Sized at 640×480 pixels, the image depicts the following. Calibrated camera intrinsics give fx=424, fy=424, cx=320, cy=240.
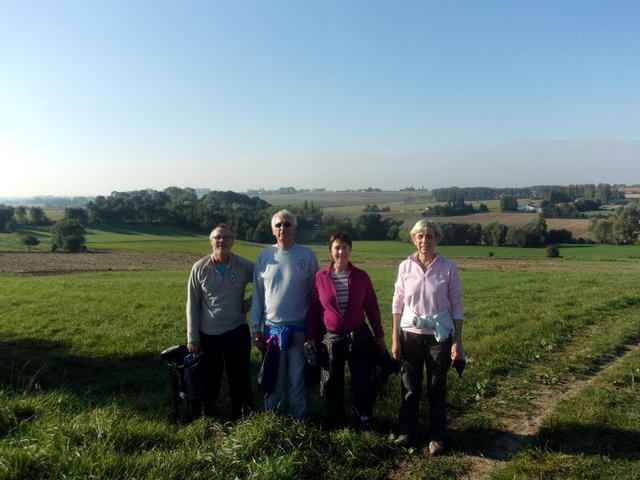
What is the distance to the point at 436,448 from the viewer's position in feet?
13.7

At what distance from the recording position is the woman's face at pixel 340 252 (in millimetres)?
4500

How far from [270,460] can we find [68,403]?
2759 millimetres

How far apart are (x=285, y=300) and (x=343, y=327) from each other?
27.1 inches

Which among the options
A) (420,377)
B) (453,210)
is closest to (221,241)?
(420,377)

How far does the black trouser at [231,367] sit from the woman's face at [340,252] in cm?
145

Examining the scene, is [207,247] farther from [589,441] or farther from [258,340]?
[589,441]

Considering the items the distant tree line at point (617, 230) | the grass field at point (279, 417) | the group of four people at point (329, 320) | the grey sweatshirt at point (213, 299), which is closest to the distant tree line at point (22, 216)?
the grass field at point (279, 417)

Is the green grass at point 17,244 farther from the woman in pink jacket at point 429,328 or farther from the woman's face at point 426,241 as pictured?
the woman's face at point 426,241

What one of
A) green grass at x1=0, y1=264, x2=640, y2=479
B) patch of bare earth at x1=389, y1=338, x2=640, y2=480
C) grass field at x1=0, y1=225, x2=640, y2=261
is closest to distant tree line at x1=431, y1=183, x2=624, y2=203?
grass field at x1=0, y1=225, x2=640, y2=261

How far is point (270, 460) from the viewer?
369 cm

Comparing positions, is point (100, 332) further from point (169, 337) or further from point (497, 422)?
point (497, 422)

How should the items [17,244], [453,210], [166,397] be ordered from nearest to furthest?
[166,397] < [17,244] < [453,210]

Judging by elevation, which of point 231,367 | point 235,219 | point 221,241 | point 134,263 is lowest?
point 134,263

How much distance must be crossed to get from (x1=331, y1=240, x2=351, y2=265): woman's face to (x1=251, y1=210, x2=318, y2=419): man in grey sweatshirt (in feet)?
1.01
